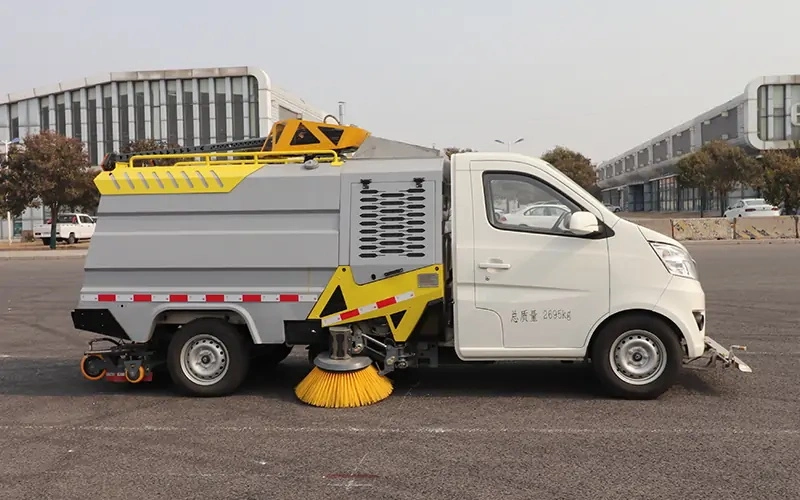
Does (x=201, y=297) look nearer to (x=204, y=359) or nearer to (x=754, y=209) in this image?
(x=204, y=359)

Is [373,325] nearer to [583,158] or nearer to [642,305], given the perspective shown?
[642,305]

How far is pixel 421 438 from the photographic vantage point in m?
5.45

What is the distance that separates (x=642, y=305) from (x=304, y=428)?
10.2 feet

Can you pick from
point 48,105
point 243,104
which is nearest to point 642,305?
point 243,104

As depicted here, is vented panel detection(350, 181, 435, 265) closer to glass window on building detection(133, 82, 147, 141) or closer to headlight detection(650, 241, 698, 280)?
headlight detection(650, 241, 698, 280)

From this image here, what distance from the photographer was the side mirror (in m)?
6.15

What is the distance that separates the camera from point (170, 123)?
2398 inches

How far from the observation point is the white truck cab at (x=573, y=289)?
20.4ft

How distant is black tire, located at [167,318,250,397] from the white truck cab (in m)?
2.10

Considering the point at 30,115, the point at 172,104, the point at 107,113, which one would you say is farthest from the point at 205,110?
the point at 30,115

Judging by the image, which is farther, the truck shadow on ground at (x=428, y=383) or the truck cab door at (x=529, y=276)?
the truck shadow on ground at (x=428, y=383)

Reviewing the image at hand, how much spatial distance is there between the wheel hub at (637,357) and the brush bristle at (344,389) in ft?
6.99

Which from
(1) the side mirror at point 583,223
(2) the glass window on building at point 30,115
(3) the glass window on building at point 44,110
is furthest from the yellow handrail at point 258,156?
(2) the glass window on building at point 30,115

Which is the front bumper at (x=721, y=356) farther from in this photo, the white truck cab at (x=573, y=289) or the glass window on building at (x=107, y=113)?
the glass window on building at (x=107, y=113)
